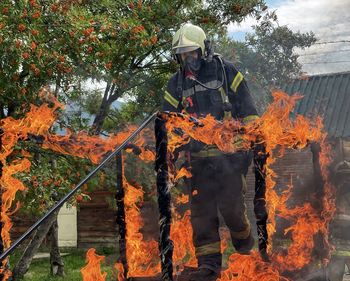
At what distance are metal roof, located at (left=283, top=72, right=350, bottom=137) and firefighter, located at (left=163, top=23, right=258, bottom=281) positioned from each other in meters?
11.1

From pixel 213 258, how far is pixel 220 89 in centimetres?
163

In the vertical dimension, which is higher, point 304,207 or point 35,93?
point 35,93

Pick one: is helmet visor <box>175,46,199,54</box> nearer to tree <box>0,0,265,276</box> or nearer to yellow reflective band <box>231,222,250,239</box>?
yellow reflective band <box>231,222,250,239</box>

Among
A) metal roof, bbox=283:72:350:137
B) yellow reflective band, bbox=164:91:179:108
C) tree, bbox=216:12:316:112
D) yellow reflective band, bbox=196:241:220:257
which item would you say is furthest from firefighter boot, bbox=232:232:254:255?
tree, bbox=216:12:316:112

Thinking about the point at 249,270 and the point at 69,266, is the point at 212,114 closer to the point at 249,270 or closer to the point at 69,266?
the point at 249,270

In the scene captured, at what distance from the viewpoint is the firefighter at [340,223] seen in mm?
5997

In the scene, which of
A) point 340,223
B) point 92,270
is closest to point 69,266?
point 340,223

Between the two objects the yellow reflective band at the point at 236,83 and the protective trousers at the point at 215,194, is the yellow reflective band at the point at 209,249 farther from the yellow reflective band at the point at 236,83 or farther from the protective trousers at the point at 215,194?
the yellow reflective band at the point at 236,83

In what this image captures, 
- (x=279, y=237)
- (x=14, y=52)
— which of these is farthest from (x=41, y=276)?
(x=14, y=52)

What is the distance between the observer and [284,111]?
4.58 meters

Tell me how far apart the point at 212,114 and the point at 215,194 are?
0.79 meters

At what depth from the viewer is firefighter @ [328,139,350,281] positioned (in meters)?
6.00

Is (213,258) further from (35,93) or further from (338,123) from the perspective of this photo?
(338,123)

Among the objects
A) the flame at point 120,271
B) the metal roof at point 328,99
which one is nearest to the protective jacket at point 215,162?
the flame at point 120,271
